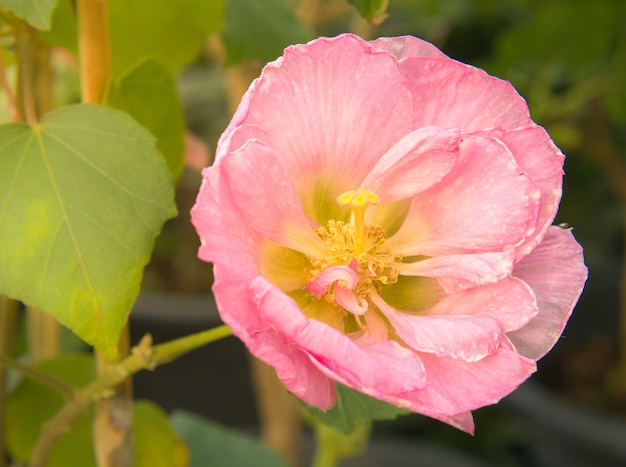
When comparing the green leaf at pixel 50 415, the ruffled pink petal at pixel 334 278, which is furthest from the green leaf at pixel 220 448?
the ruffled pink petal at pixel 334 278

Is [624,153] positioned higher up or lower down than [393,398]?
lower down

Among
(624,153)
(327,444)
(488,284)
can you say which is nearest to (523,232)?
(488,284)

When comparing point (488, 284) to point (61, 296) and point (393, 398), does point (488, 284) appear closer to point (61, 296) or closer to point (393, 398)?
point (393, 398)

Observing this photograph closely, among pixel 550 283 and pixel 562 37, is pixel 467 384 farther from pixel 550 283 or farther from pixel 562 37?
pixel 562 37

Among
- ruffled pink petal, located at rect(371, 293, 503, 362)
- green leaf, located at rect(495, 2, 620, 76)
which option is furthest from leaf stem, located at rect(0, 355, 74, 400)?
green leaf, located at rect(495, 2, 620, 76)

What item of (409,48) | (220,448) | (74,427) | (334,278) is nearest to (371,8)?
(409,48)

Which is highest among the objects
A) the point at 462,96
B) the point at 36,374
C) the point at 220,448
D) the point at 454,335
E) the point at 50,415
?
the point at 462,96

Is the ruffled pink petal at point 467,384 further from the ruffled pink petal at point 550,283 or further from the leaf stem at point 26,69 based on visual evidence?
the leaf stem at point 26,69
